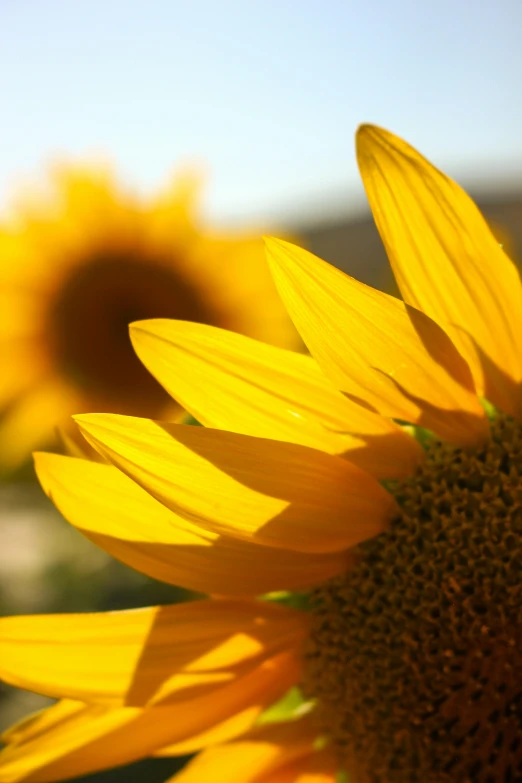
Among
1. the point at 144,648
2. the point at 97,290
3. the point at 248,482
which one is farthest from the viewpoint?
the point at 97,290

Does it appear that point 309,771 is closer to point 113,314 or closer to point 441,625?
point 441,625

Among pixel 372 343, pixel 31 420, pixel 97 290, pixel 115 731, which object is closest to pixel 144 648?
pixel 115 731

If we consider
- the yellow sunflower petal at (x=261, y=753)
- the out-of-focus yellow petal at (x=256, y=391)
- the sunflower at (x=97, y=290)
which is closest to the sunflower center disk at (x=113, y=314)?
the sunflower at (x=97, y=290)

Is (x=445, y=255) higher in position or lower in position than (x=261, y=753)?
higher

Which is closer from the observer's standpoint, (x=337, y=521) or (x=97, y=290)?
(x=337, y=521)

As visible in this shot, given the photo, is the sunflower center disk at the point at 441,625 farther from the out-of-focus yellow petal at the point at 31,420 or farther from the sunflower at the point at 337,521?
the out-of-focus yellow petal at the point at 31,420

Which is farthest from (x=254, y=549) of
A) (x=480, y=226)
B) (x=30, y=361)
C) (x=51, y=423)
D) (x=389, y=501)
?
(x=30, y=361)
